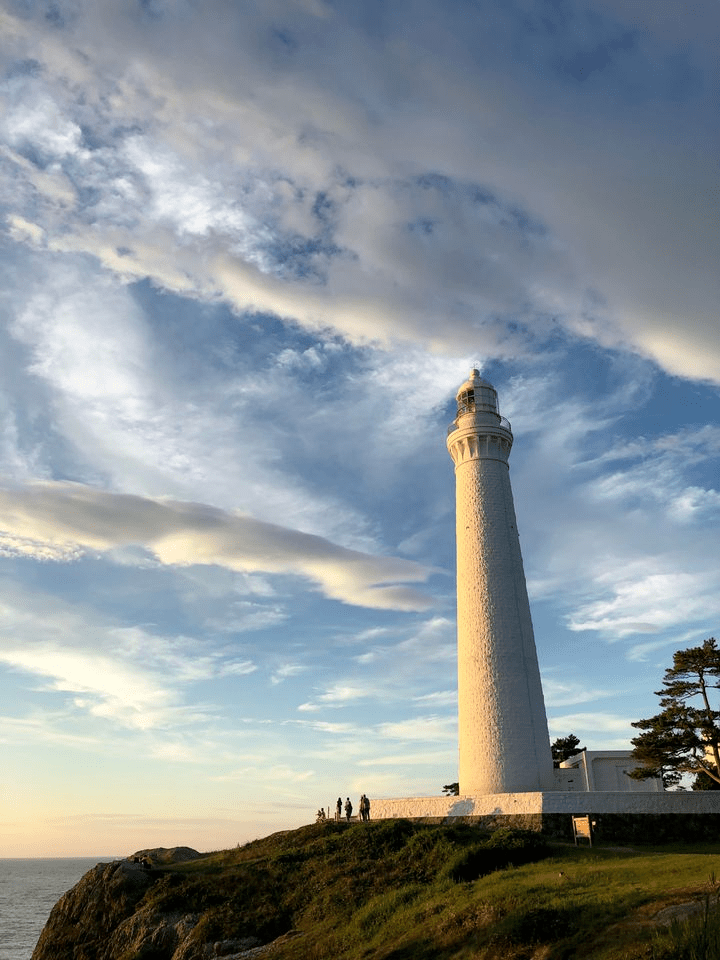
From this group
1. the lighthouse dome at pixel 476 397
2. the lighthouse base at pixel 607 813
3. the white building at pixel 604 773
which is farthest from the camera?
the lighthouse dome at pixel 476 397

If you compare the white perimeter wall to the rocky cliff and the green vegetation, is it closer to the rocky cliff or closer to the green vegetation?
the green vegetation

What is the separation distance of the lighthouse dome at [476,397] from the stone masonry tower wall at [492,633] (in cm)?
16

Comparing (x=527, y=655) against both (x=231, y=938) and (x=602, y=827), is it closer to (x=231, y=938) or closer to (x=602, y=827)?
(x=602, y=827)

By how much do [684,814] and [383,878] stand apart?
595 inches

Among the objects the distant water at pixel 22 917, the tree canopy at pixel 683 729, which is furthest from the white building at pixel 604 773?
the distant water at pixel 22 917

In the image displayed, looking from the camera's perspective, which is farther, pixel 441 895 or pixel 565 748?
pixel 565 748

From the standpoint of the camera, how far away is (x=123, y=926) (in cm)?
2866

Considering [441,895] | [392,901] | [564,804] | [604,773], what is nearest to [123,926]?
[392,901]

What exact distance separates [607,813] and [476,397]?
22422mm

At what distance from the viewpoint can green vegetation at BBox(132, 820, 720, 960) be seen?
15.0m

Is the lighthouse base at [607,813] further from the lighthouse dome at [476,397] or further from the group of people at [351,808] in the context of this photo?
the lighthouse dome at [476,397]

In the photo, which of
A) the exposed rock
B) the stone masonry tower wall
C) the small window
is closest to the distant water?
the exposed rock

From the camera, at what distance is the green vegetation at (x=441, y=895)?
49.1 ft

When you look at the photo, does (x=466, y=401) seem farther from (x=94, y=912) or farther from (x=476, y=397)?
(x=94, y=912)
